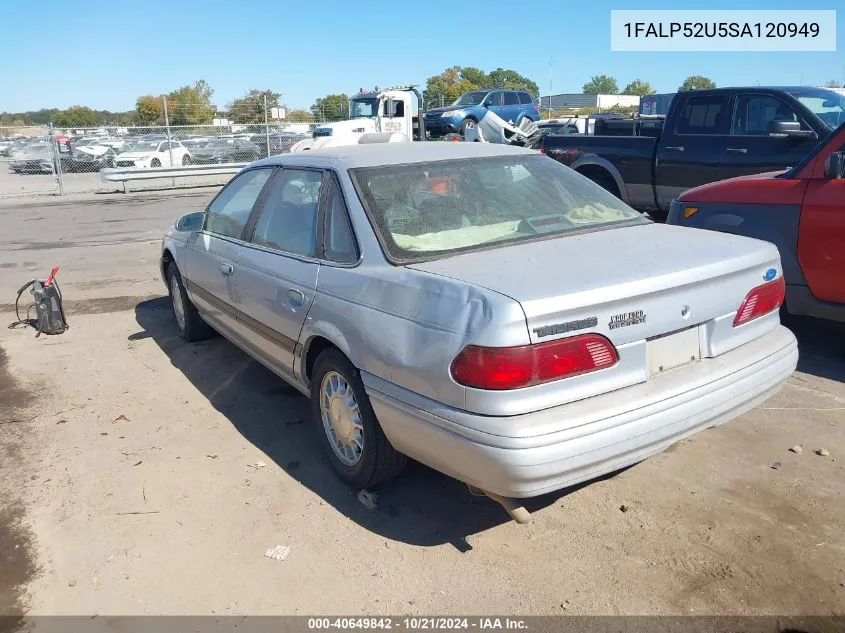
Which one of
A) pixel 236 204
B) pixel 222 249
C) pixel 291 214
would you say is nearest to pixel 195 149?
pixel 236 204

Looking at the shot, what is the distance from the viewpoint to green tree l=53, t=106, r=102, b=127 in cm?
7281

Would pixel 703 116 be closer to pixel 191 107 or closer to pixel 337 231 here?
pixel 337 231

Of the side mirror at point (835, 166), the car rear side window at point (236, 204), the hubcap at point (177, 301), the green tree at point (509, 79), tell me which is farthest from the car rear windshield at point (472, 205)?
the green tree at point (509, 79)

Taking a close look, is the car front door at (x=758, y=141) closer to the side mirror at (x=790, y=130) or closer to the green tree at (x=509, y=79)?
the side mirror at (x=790, y=130)

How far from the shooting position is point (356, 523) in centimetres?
336

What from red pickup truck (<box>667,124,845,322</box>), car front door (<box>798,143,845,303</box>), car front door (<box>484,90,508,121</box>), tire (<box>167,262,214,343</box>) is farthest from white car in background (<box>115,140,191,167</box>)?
car front door (<box>798,143,845,303</box>)

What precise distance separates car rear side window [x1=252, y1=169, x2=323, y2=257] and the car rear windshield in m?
0.36

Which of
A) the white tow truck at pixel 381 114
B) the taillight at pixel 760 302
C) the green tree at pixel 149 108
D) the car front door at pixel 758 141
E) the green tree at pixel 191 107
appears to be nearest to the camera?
the taillight at pixel 760 302

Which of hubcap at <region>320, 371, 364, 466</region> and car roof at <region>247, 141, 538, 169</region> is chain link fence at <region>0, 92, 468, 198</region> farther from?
hubcap at <region>320, 371, 364, 466</region>

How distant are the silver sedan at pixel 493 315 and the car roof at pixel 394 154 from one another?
20 mm

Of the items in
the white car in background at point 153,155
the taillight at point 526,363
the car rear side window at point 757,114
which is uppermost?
the white car in background at point 153,155

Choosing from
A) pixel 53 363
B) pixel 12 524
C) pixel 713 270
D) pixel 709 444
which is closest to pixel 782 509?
pixel 709 444

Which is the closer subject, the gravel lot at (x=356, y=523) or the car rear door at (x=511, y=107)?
the gravel lot at (x=356, y=523)

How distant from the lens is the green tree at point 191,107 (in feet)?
122
